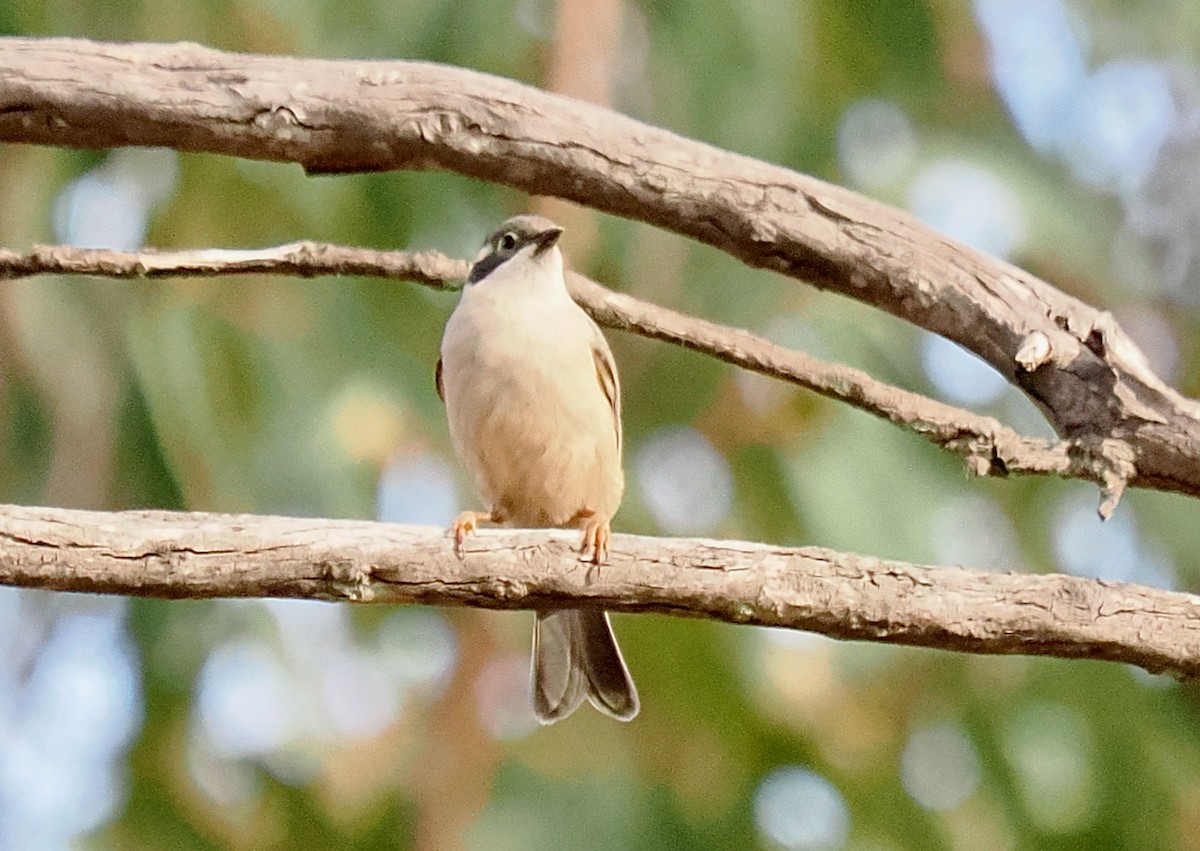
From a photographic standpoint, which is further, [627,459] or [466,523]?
[627,459]

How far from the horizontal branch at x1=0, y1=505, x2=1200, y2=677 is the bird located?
42.8 inches

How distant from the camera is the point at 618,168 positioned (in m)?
2.76

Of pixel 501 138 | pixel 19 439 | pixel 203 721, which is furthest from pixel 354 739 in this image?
pixel 501 138

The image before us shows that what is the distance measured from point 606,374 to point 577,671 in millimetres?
756

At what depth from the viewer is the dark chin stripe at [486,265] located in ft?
12.0

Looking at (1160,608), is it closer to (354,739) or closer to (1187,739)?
(1187,739)

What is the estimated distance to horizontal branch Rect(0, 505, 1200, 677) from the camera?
2.26m

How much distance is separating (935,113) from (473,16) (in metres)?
1.67

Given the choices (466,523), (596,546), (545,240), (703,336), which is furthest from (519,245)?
(596,546)

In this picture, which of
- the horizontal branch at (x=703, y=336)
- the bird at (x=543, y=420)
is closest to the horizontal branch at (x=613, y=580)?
the horizontal branch at (x=703, y=336)

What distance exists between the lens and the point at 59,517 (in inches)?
89.2

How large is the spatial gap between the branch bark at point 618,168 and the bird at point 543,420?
0.74 metres

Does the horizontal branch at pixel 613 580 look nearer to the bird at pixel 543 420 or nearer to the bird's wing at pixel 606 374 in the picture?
the bird at pixel 543 420

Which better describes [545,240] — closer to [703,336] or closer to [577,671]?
[703,336]
